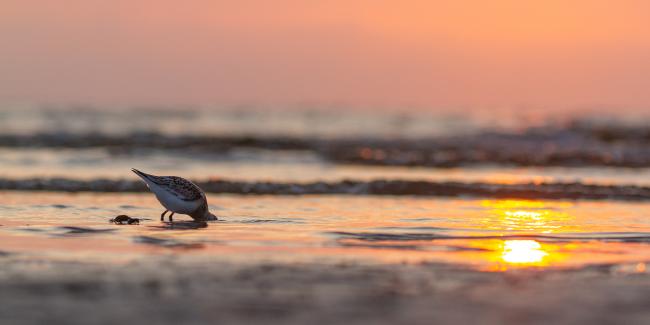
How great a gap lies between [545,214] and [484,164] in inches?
396

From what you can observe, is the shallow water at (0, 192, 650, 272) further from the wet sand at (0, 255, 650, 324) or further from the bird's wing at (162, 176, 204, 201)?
the wet sand at (0, 255, 650, 324)

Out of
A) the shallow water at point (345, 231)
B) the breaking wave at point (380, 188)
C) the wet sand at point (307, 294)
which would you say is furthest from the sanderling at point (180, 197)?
the breaking wave at point (380, 188)

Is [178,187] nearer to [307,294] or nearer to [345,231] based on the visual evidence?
[345,231]

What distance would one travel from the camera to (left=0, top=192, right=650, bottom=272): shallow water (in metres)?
9.28

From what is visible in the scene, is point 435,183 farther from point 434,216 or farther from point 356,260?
point 356,260

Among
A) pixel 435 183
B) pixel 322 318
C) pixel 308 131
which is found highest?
pixel 308 131

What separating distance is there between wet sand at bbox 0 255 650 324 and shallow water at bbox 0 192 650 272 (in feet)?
1.63

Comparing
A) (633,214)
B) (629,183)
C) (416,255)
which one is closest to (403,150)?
(629,183)

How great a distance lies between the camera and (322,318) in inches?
263

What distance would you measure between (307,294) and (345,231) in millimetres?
3911

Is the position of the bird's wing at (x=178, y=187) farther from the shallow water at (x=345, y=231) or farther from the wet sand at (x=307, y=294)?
the wet sand at (x=307, y=294)

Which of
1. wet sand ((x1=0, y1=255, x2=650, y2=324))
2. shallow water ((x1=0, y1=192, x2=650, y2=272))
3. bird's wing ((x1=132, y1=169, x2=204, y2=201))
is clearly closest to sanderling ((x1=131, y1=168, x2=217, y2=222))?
bird's wing ((x1=132, y1=169, x2=204, y2=201))

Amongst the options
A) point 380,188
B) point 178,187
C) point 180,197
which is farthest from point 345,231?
point 380,188

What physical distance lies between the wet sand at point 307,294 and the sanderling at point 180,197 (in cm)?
344
